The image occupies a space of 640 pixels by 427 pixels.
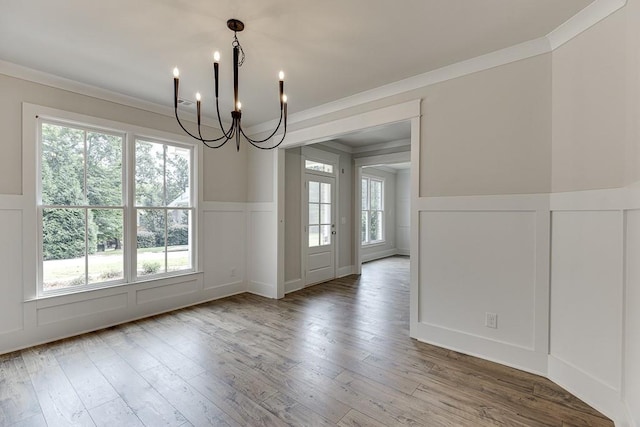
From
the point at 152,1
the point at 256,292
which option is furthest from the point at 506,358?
the point at 152,1

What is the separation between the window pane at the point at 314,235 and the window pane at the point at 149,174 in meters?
2.42

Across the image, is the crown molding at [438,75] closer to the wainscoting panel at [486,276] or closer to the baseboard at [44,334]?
the wainscoting panel at [486,276]

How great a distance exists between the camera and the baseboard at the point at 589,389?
1822 mm

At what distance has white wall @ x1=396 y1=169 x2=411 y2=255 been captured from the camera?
897cm

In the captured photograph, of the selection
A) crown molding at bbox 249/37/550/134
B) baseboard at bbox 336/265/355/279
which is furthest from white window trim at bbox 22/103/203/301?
baseboard at bbox 336/265/355/279

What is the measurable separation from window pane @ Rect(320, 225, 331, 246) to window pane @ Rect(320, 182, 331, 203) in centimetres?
50

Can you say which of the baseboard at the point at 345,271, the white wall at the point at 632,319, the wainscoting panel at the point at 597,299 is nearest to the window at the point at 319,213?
the baseboard at the point at 345,271

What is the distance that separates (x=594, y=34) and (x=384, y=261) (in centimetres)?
638

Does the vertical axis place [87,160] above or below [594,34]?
below

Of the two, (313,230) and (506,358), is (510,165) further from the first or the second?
(313,230)

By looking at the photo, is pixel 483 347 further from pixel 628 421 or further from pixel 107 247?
pixel 107 247

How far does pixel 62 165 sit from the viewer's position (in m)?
3.11

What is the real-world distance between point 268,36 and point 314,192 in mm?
3273

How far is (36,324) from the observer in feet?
9.49
